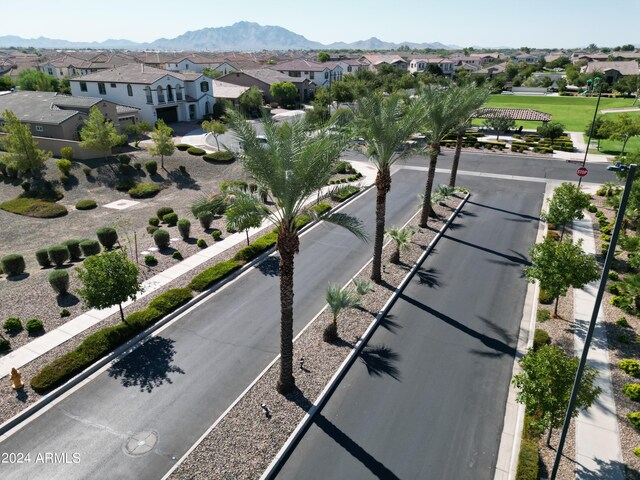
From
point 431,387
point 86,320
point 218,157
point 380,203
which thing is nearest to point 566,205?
point 380,203

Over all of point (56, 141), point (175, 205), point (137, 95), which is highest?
point (137, 95)

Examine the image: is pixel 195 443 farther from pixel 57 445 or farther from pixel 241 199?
pixel 241 199

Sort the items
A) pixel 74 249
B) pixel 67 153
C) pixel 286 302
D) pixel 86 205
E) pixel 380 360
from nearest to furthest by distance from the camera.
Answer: pixel 286 302, pixel 380 360, pixel 74 249, pixel 86 205, pixel 67 153

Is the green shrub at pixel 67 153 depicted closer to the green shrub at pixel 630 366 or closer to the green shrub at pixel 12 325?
the green shrub at pixel 12 325

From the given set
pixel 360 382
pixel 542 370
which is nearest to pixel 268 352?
pixel 360 382

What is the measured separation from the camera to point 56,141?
46625 mm

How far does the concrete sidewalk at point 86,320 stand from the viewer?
56.6 ft

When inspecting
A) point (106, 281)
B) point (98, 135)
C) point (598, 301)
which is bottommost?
point (106, 281)

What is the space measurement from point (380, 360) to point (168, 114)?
6128 centimetres

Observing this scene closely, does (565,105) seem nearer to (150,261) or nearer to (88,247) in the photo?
(150,261)

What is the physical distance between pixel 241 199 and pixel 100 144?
1404 inches

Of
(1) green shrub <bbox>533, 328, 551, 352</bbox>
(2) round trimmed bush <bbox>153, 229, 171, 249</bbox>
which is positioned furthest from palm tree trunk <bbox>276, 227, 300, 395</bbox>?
(2) round trimmed bush <bbox>153, 229, 171, 249</bbox>

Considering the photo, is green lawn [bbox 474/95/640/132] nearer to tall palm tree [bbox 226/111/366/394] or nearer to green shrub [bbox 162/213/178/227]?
green shrub [bbox 162/213/178/227]

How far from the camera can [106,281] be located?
17.8 m
